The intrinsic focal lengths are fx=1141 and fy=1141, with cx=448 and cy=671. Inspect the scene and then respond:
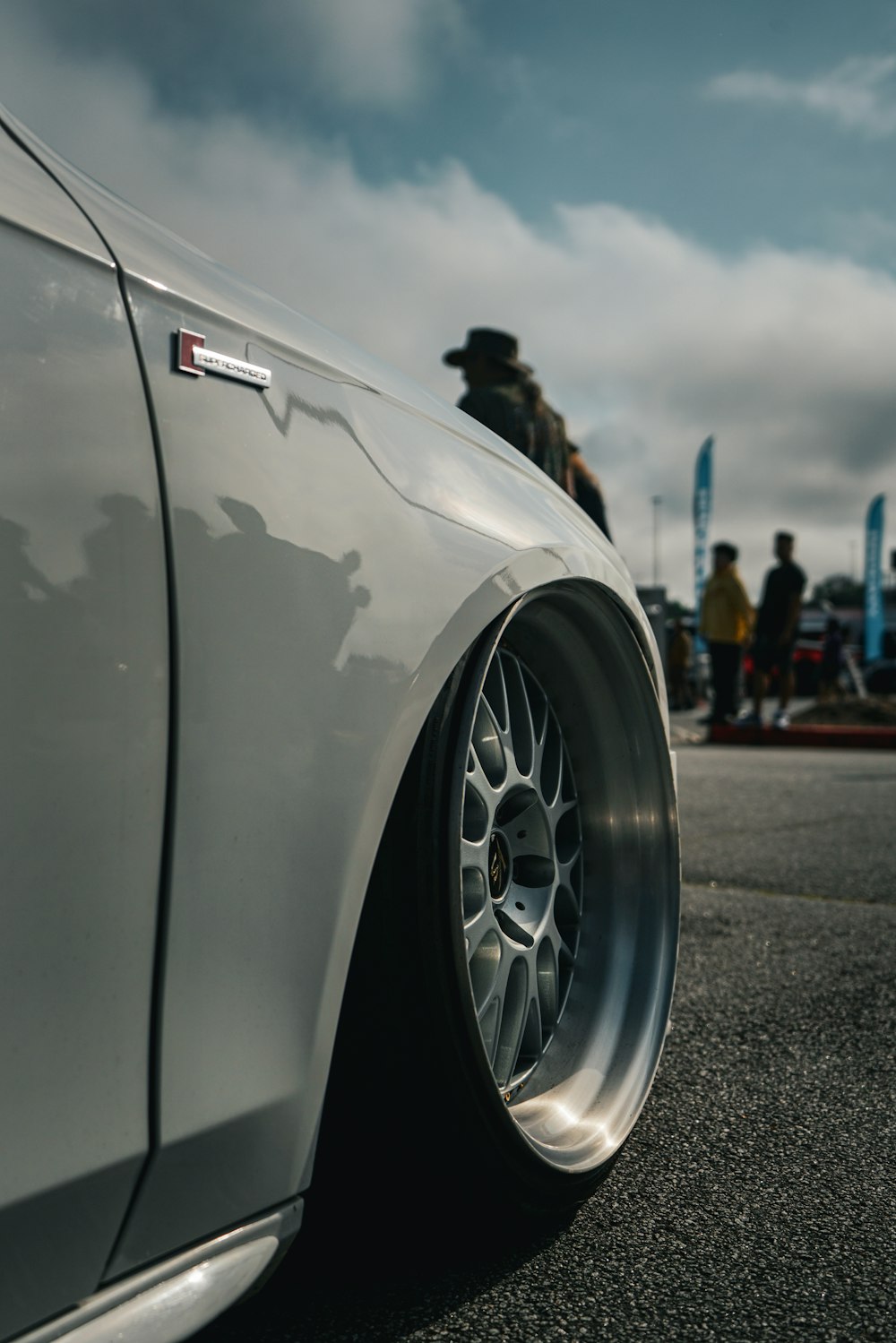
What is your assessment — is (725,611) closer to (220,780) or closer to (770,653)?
(770,653)

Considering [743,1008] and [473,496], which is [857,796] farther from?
[473,496]

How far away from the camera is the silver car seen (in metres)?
0.86

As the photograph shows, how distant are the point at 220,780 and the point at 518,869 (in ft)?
2.33

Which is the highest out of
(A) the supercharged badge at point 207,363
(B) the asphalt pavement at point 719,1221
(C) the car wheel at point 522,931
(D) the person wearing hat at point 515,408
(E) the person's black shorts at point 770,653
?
(D) the person wearing hat at point 515,408

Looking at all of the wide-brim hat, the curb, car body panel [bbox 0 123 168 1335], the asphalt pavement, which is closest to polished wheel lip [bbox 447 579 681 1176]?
the asphalt pavement

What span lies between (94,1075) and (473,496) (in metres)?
0.79

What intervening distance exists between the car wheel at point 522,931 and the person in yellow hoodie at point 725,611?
27.4ft

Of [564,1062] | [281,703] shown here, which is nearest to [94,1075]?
[281,703]

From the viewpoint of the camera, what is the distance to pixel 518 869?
5.26 feet

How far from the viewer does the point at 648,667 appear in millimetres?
1805

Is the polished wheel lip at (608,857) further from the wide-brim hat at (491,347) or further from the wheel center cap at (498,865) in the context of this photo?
the wide-brim hat at (491,347)

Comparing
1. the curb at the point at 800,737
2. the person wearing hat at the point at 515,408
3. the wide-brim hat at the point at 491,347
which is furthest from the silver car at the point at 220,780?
the curb at the point at 800,737

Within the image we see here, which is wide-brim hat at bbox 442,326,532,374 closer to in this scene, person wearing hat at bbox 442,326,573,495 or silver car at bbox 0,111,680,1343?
person wearing hat at bbox 442,326,573,495

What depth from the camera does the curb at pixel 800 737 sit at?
10617 mm
